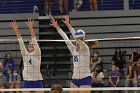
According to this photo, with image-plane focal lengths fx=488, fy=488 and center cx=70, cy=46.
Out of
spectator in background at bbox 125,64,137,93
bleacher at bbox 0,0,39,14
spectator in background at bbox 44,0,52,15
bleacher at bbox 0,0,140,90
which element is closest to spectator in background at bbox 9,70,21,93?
bleacher at bbox 0,0,140,90

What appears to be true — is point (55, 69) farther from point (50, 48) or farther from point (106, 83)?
point (106, 83)

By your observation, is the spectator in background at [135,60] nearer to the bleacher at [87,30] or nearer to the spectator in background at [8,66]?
the bleacher at [87,30]

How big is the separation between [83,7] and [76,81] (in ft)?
30.1

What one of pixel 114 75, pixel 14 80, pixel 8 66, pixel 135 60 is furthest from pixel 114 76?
pixel 8 66

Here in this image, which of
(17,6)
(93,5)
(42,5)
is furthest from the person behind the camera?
(17,6)

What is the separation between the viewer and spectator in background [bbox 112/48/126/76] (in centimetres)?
1445

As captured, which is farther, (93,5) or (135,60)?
(93,5)

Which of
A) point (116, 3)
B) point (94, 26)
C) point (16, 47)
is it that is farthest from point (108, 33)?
point (16, 47)

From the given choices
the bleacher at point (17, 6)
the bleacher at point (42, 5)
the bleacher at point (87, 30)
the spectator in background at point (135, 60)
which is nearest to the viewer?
the spectator in background at point (135, 60)

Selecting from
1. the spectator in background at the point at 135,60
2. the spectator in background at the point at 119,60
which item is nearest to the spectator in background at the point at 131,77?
the spectator in background at the point at 135,60

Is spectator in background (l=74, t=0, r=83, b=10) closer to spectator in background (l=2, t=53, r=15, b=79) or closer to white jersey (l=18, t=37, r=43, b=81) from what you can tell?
spectator in background (l=2, t=53, r=15, b=79)

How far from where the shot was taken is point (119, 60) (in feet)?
47.6

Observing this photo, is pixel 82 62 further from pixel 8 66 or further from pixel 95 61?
pixel 8 66

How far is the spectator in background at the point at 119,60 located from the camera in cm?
1445
